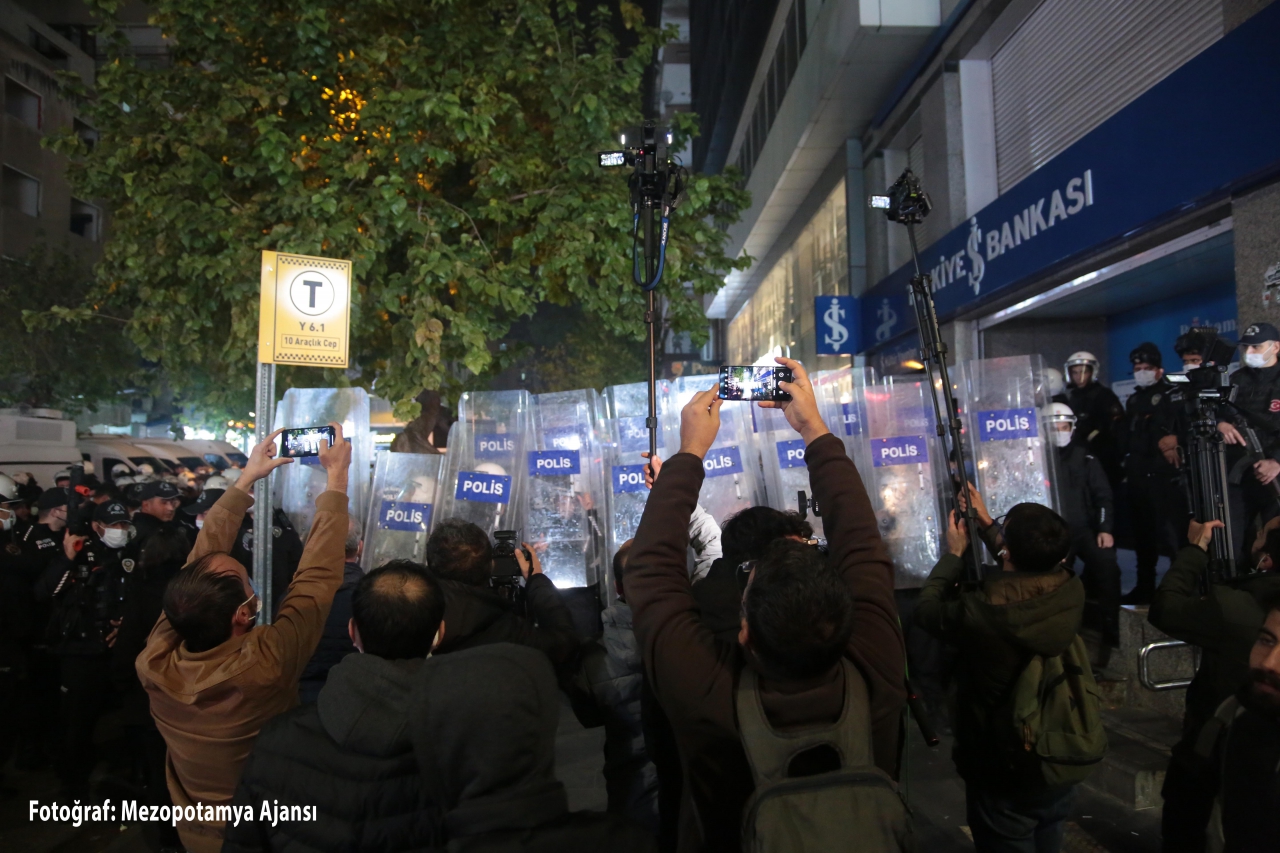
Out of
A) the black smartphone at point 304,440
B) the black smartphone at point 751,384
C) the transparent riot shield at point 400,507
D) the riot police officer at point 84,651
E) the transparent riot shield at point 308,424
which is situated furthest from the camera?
the transparent riot shield at point 308,424

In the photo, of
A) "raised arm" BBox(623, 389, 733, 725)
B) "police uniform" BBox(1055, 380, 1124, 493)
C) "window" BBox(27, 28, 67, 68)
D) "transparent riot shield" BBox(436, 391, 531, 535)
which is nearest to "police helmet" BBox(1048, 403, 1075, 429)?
"police uniform" BBox(1055, 380, 1124, 493)

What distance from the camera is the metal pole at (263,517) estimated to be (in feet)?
13.1

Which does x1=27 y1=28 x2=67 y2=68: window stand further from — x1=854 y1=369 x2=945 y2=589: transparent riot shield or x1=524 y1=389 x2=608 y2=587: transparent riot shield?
x1=854 y1=369 x2=945 y2=589: transparent riot shield

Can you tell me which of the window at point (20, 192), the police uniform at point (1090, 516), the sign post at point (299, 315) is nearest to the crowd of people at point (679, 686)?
the sign post at point (299, 315)

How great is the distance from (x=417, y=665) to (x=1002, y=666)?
1.96 m

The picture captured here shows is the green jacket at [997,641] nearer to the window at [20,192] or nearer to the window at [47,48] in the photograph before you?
the window at [20,192]

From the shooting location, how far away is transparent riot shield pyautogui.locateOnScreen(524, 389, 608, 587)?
21.0ft

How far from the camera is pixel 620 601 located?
3.21 meters

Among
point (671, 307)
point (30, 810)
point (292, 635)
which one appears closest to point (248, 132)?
point (671, 307)

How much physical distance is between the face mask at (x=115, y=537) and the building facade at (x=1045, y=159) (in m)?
7.61

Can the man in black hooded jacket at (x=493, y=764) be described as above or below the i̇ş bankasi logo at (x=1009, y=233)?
below

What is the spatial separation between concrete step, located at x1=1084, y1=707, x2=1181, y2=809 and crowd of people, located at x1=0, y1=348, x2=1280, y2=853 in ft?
4.80

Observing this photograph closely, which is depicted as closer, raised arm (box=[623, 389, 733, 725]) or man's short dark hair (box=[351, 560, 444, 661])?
raised arm (box=[623, 389, 733, 725])

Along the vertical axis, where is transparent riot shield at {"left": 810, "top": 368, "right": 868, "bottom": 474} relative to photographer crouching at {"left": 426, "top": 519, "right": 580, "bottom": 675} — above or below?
above
